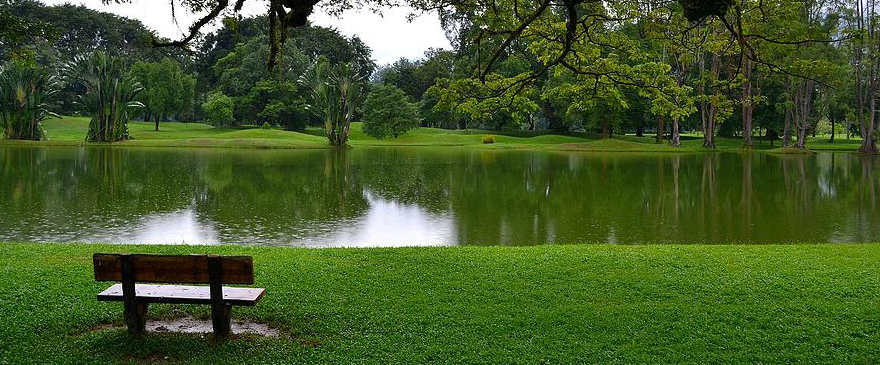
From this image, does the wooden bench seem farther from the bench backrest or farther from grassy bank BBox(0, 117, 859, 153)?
grassy bank BBox(0, 117, 859, 153)

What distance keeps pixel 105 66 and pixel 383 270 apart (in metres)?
44.3

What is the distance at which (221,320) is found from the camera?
→ 17.0 ft

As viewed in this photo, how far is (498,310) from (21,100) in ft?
160

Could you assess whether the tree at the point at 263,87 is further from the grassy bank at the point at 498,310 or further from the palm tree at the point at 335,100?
the grassy bank at the point at 498,310

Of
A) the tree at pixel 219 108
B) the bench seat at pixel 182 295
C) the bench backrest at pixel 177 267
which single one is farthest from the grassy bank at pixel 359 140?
the bench backrest at pixel 177 267

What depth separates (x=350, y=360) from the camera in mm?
4957

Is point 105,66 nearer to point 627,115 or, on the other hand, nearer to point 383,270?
point 627,115

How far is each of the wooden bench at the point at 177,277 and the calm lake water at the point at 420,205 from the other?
251 inches

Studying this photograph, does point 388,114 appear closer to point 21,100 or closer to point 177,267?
point 21,100

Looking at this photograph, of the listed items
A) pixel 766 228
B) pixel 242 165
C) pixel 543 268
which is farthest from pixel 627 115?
pixel 543 268

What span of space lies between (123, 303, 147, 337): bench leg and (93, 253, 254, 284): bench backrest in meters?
0.26

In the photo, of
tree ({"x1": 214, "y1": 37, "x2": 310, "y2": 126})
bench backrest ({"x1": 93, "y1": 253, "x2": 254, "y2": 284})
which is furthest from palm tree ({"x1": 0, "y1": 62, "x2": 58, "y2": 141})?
bench backrest ({"x1": 93, "y1": 253, "x2": 254, "y2": 284})

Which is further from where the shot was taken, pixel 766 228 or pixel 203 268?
pixel 766 228

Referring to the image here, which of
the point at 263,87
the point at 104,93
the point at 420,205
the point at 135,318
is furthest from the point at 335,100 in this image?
the point at 135,318
